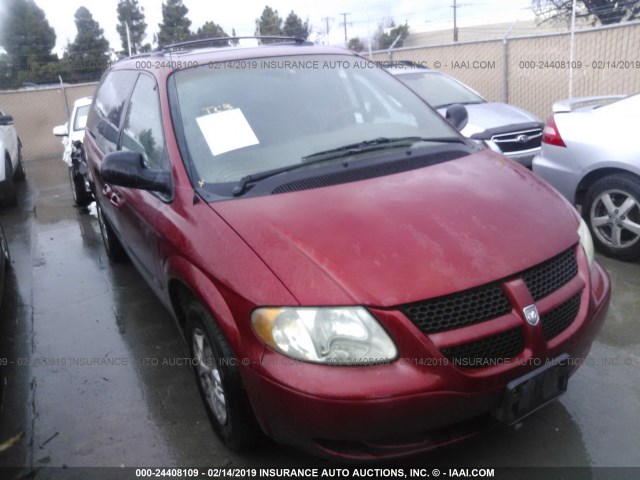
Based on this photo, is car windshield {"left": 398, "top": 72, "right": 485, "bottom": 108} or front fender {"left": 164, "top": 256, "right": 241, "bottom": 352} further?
car windshield {"left": 398, "top": 72, "right": 485, "bottom": 108}

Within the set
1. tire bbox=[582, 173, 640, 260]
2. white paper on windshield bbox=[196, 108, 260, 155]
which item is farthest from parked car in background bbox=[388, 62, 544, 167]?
white paper on windshield bbox=[196, 108, 260, 155]

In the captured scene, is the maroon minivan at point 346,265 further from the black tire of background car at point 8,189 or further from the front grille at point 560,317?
the black tire of background car at point 8,189

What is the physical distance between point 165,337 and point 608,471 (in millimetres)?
2779

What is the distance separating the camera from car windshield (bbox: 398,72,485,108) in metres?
7.63

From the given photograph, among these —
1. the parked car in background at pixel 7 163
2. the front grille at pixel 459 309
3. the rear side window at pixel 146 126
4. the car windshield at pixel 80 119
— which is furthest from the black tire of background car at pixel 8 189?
the front grille at pixel 459 309

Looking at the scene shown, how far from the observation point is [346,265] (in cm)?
213

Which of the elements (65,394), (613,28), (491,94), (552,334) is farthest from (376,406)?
(491,94)

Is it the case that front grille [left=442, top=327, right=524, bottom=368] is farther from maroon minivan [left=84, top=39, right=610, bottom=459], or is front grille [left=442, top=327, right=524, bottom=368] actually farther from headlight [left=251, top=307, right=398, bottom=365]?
headlight [left=251, top=307, right=398, bottom=365]

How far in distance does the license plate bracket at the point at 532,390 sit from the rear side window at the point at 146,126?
195cm

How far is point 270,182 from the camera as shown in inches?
105

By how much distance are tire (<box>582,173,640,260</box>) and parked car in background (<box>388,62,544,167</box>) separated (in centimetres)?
136

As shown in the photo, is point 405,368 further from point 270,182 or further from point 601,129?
point 601,129

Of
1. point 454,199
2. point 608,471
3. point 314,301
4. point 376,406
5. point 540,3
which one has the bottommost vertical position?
point 608,471

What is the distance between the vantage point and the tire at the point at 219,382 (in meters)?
2.35
